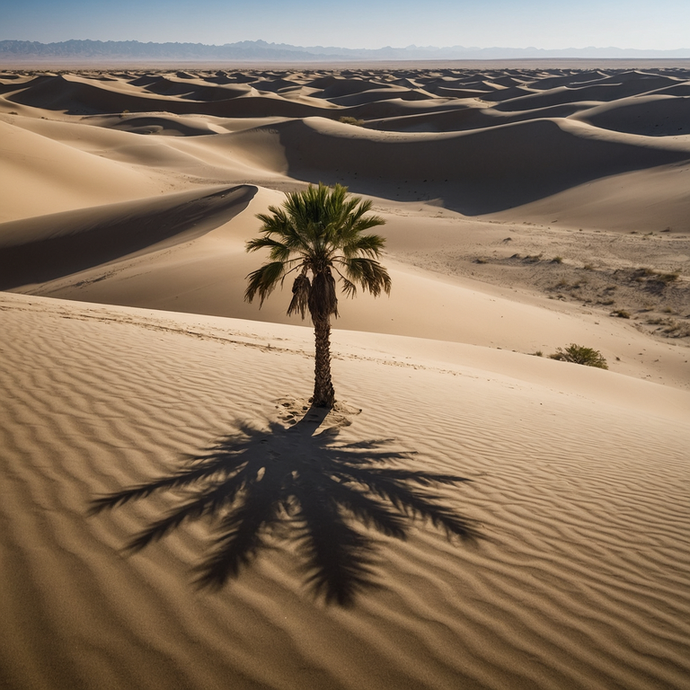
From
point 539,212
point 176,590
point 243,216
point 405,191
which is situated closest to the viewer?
point 176,590

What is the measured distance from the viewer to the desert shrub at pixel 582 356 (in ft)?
49.0

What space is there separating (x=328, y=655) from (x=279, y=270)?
4.83 m

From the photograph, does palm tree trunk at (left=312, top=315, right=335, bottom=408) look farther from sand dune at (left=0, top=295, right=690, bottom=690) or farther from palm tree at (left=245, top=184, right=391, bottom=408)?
sand dune at (left=0, top=295, right=690, bottom=690)

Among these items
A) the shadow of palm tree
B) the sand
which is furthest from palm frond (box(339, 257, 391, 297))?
the shadow of palm tree

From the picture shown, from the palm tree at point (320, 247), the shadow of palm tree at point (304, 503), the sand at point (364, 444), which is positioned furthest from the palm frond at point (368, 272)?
the shadow of palm tree at point (304, 503)

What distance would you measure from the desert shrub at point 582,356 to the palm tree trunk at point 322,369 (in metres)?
9.71

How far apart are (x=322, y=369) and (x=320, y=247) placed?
5.53 ft

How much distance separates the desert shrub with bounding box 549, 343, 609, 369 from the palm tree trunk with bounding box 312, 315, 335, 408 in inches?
382

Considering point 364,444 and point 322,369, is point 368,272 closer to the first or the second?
point 322,369

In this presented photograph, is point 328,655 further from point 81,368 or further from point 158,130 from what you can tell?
point 158,130

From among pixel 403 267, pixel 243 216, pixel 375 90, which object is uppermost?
pixel 375 90

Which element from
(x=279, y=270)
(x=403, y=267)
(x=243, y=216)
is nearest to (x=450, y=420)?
(x=279, y=270)

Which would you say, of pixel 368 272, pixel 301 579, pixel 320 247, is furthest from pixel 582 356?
pixel 301 579

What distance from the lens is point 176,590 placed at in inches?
132
